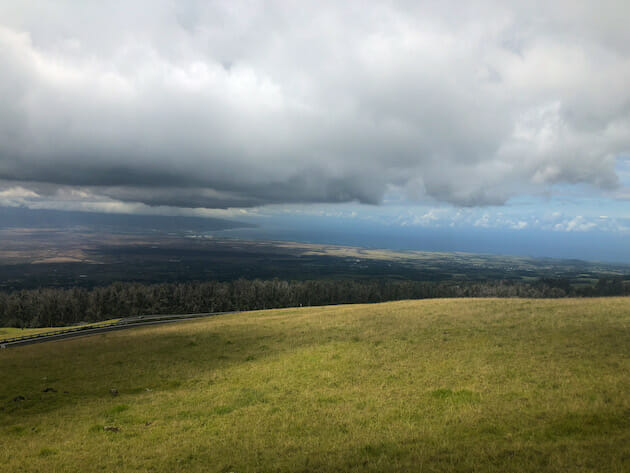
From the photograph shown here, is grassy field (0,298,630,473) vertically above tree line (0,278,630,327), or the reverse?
grassy field (0,298,630,473)

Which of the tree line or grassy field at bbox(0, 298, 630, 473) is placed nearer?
grassy field at bbox(0, 298, 630, 473)

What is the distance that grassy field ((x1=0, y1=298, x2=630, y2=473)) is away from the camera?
11.4 meters

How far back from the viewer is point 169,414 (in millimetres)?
16844

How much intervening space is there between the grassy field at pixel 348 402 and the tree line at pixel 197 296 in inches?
3941

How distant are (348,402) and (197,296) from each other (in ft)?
423

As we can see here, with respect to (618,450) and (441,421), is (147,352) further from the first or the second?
(618,450)

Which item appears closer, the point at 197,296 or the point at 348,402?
the point at 348,402

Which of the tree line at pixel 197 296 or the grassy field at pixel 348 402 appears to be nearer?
the grassy field at pixel 348 402

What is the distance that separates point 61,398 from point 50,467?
10659 millimetres

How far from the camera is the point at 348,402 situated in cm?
1664

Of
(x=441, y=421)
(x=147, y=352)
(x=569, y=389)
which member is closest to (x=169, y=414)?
(x=441, y=421)

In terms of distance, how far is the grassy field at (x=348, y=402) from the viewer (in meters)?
11.4

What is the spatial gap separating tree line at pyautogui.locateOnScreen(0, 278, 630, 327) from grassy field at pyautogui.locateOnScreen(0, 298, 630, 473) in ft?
328

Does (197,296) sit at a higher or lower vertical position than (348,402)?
lower
